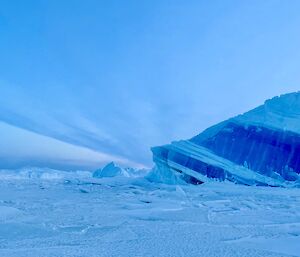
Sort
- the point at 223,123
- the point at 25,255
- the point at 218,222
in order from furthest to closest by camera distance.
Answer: the point at 223,123, the point at 218,222, the point at 25,255

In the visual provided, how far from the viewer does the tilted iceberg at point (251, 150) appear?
1248 centimetres

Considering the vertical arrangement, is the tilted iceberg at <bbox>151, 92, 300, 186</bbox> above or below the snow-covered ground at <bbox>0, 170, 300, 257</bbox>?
above

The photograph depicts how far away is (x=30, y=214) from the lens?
4.39 metres

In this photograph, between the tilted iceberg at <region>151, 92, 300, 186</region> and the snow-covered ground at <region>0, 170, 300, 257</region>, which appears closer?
the snow-covered ground at <region>0, 170, 300, 257</region>

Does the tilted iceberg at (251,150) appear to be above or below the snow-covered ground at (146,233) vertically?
above

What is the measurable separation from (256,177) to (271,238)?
9.61m

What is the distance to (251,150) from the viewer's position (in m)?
13.0

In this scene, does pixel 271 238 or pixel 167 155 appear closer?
pixel 271 238

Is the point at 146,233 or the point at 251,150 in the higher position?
the point at 251,150

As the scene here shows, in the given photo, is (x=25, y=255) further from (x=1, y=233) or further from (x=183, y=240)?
(x=183, y=240)

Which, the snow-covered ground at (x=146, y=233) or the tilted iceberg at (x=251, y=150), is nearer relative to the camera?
the snow-covered ground at (x=146, y=233)

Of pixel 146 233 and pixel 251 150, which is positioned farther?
pixel 251 150

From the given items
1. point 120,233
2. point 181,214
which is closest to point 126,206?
point 181,214

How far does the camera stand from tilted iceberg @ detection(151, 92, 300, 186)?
12.5 m
